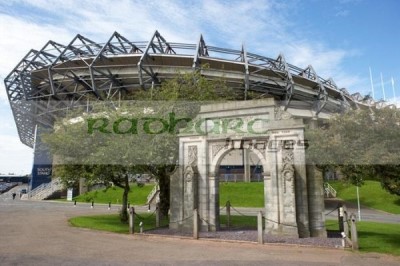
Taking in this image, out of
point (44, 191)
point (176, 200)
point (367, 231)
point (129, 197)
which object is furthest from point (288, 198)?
point (44, 191)

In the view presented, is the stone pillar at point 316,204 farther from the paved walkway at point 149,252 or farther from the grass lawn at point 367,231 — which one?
the paved walkway at point 149,252

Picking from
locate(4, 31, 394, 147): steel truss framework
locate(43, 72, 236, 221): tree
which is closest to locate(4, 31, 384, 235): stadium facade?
locate(4, 31, 394, 147): steel truss framework

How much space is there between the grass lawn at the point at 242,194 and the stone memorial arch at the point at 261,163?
21668mm

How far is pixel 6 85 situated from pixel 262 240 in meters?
58.2

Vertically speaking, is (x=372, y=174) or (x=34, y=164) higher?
(x=34, y=164)

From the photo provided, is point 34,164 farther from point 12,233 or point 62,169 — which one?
point 12,233

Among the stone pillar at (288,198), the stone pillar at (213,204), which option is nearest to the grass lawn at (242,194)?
the stone pillar at (213,204)

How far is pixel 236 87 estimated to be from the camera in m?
52.7

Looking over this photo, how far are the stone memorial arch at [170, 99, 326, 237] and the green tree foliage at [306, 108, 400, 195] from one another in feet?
6.76

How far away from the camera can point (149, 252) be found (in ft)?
51.1

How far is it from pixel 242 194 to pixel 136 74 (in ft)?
79.1

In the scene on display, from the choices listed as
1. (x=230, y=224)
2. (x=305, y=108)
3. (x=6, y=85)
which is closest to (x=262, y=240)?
(x=230, y=224)

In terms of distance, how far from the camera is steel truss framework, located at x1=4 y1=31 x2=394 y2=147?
50438 mm

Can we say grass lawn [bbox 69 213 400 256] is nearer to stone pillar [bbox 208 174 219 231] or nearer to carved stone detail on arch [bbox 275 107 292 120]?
stone pillar [bbox 208 174 219 231]
